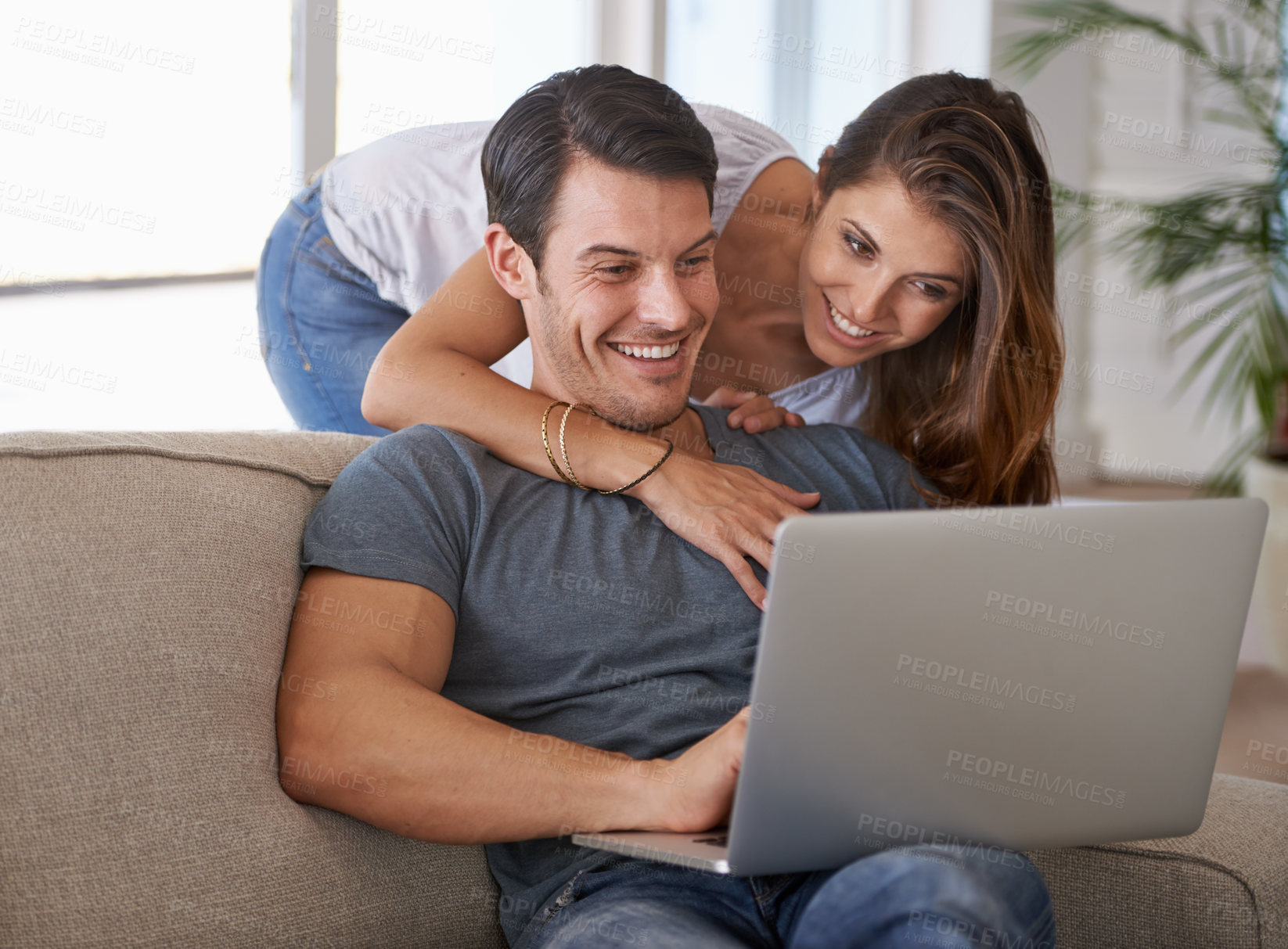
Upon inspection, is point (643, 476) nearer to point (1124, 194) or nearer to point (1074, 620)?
point (1074, 620)

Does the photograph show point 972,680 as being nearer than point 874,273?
Yes

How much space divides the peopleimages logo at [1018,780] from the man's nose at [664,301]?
65cm

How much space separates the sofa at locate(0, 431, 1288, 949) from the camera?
947 mm

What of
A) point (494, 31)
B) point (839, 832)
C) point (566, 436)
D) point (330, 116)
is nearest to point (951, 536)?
point (839, 832)

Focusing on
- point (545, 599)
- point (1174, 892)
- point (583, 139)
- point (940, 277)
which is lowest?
point (1174, 892)

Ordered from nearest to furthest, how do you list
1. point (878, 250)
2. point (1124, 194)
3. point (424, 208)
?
1. point (878, 250)
2. point (424, 208)
3. point (1124, 194)

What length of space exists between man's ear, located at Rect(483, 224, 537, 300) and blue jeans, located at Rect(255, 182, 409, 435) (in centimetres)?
55

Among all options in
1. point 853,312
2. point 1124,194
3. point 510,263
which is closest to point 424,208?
point 510,263

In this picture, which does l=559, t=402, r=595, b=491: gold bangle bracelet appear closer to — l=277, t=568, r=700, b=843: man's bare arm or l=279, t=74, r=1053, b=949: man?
l=279, t=74, r=1053, b=949: man

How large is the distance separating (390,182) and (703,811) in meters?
1.26

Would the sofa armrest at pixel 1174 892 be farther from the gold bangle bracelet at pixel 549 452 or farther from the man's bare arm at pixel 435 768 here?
the gold bangle bracelet at pixel 549 452

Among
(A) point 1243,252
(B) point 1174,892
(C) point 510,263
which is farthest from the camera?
(A) point 1243,252

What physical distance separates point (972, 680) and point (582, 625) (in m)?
0.47

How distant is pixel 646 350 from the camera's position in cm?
143
